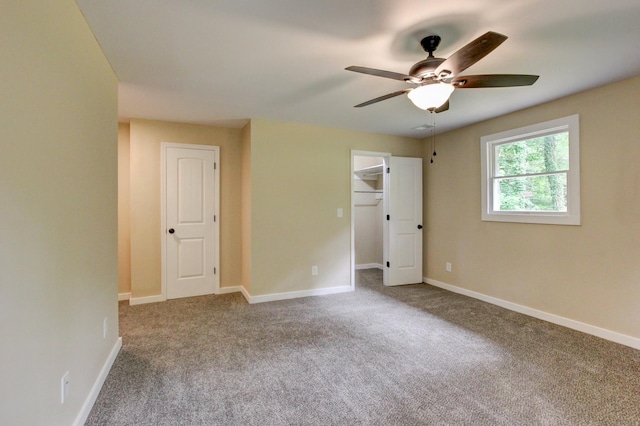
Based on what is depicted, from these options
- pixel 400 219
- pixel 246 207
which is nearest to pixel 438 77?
pixel 246 207

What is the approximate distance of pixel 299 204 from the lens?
4.29 meters

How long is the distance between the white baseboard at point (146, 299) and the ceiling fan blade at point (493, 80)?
422 centimetres

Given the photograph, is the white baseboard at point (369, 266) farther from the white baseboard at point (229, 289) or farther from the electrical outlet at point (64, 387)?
the electrical outlet at point (64, 387)

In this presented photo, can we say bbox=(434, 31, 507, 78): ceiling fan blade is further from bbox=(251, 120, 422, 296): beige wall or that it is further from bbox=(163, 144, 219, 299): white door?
bbox=(163, 144, 219, 299): white door

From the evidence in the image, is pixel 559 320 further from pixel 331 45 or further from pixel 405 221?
pixel 331 45

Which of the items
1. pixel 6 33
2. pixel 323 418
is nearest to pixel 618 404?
pixel 323 418

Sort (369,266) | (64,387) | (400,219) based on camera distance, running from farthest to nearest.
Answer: (369,266) < (400,219) < (64,387)

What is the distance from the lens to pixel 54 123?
4.80 feet

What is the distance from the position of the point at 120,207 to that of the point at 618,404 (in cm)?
533

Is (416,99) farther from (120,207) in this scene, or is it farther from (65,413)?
(120,207)

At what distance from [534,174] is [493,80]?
2.10 m

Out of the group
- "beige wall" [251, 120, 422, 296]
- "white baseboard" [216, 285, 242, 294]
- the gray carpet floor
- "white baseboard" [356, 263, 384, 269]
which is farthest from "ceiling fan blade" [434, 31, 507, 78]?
"white baseboard" [356, 263, 384, 269]

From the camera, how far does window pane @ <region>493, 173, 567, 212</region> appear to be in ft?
10.9

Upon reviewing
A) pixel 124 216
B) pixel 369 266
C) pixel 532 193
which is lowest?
pixel 369 266
